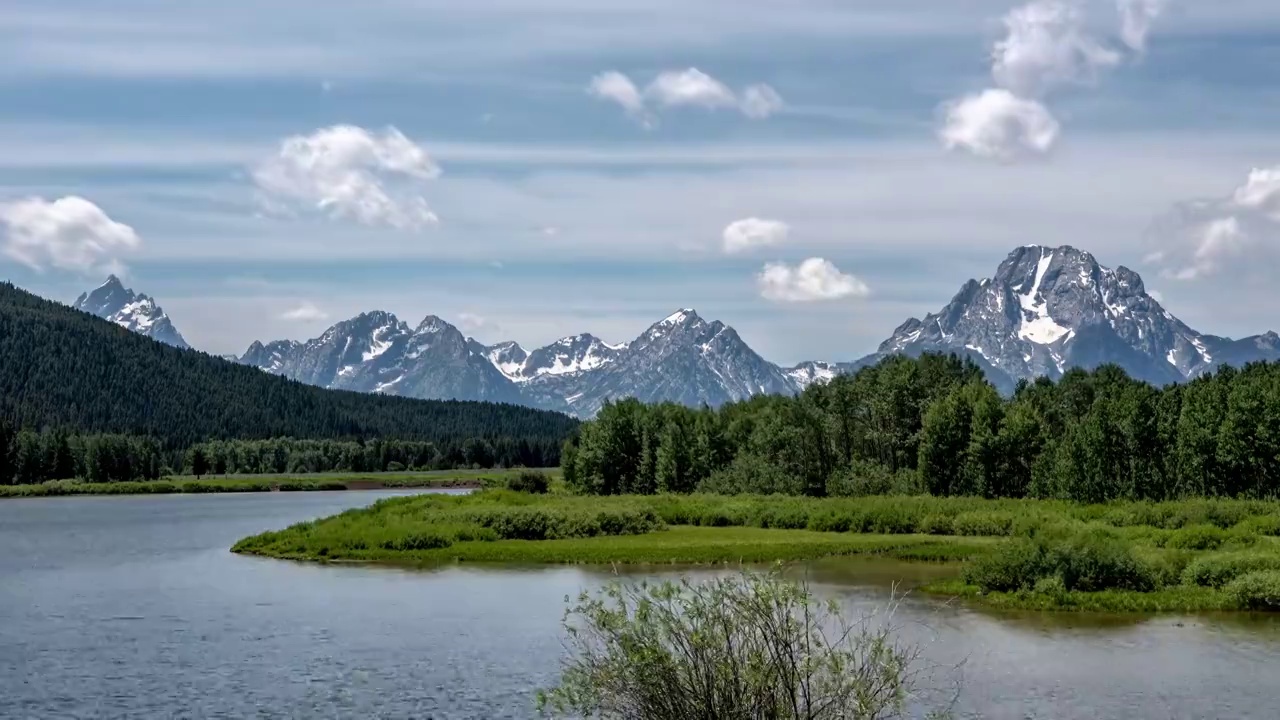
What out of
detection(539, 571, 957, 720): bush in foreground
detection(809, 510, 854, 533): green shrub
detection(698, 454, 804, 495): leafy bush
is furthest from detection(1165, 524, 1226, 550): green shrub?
detection(698, 454, 804, 495): leafy bush

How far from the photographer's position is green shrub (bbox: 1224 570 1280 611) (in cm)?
4966

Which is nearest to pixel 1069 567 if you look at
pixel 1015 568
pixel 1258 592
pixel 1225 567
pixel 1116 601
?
pixel 1015 568

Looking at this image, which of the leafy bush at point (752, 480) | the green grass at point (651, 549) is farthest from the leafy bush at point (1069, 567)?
the leafy bush at point (752, 480)

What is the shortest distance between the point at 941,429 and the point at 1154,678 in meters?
82.0

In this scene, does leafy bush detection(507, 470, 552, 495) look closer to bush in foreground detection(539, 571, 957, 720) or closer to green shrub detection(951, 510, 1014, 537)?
green shrub detection(951, 510, 1014, 537)

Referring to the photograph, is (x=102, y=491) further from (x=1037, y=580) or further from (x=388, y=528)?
(x=1037, y=580)

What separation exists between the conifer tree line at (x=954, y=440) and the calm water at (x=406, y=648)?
4507cm

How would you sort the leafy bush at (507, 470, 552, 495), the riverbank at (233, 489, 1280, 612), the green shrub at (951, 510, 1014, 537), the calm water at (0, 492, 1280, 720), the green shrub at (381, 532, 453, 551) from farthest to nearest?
the leafy bush at (507, 470, 552, 495) < the green shrub at (951, 510, 1014, 537) < the green shrub at (381, 532, 453, 551) < the riverbank at (233, 489, 1280, 612) < the calm water at (0, 492, 1280, 720)

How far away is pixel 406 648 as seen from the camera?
42.4 metres

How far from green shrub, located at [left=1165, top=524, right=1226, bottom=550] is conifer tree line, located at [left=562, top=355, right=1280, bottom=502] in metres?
32.1

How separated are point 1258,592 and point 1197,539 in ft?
59.0

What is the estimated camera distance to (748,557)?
6900cm

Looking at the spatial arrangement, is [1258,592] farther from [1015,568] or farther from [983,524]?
[983,524]

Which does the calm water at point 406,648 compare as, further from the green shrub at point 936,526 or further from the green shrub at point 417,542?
the green shrub at point 936,526
